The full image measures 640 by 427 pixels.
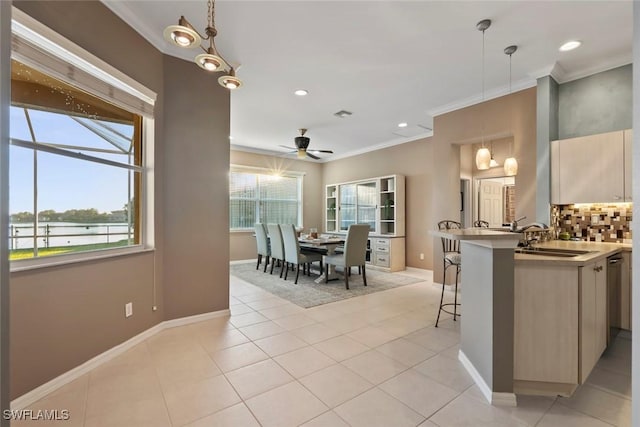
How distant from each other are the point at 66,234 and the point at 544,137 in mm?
4723

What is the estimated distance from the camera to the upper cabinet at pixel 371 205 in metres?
5.96

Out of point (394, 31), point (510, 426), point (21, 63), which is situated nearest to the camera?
point (510, 426)

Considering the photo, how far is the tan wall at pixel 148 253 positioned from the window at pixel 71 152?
0.47ft

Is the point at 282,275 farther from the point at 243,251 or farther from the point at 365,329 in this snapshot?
→ the point at 365,329

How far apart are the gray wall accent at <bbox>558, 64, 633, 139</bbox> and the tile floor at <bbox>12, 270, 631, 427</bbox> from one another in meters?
2.21

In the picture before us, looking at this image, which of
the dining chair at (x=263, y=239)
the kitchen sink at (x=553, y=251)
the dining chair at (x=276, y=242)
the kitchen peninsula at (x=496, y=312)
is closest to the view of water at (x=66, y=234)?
the dining chair at (x=276, y=242)

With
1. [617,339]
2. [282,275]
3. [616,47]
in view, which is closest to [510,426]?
[617,339]

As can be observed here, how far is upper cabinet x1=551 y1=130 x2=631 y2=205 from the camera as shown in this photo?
2768mm

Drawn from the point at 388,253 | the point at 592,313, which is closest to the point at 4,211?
the point at 592,313

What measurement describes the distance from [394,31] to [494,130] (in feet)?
6.94

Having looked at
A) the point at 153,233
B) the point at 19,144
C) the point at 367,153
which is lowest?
the point at 153,233

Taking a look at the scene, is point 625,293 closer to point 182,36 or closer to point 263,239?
point 182,36

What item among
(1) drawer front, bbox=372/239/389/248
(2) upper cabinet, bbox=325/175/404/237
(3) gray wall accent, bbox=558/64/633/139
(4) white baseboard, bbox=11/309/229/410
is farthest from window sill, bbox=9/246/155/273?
(3) gray wall accent, bbox=558/64/633/139

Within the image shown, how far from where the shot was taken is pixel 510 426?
1558mm
